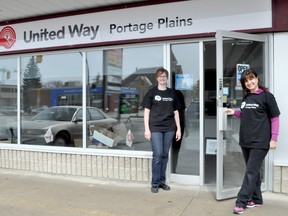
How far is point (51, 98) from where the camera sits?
6582 mm

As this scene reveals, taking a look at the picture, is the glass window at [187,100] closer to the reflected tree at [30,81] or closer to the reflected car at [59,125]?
the reflected car at [59,125]

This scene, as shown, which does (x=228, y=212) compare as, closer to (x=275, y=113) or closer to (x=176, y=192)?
(x=176, y=192)

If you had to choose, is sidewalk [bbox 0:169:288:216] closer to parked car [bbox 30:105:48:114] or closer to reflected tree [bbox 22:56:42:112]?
parked car [bbox 30:105:48:114]

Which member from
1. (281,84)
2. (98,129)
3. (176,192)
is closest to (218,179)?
(176,192)

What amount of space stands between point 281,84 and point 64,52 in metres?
3.74

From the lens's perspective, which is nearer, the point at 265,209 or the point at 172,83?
the point at 265,209

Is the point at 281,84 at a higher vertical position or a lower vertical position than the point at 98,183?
higher

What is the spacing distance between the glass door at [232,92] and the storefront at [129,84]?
0.01 m

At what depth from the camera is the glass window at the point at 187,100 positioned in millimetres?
5379

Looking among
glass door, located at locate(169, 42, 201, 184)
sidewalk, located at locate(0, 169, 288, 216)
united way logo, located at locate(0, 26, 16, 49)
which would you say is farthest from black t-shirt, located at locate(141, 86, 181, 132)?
united way logo, located at locate(0, 26, 16, 49)

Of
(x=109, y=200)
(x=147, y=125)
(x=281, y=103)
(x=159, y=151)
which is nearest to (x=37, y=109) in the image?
(x=147, y=125)

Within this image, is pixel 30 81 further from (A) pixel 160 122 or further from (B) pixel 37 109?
(A) pixel 160 122

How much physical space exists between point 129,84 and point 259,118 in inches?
97.1

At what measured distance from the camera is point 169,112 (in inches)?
201
